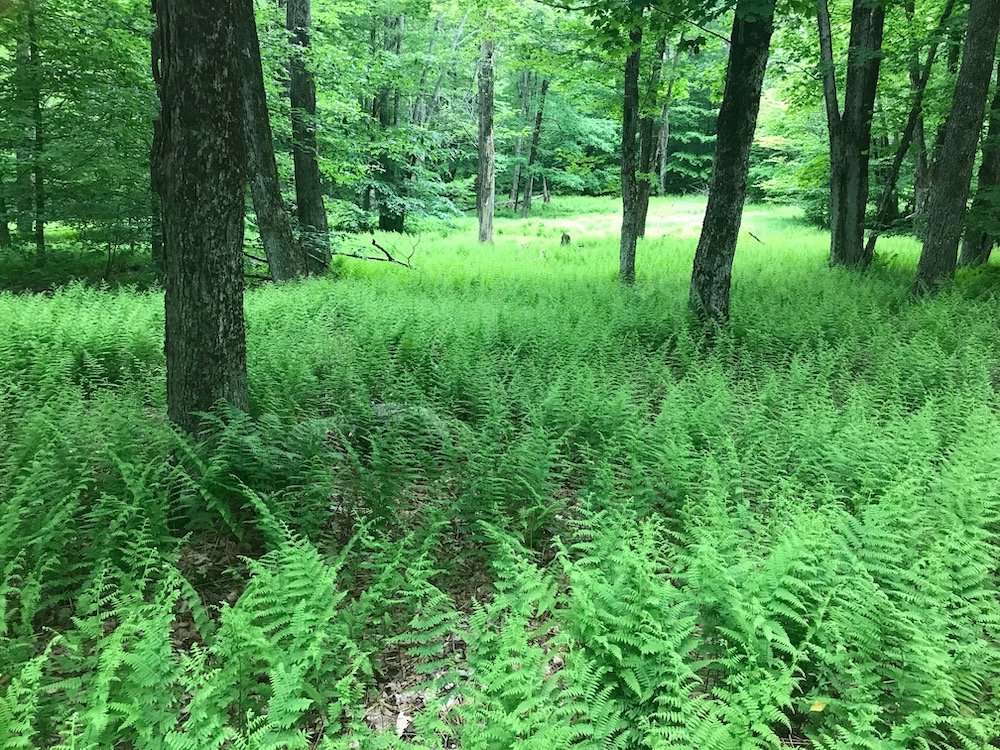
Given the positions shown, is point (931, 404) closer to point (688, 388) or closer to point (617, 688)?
point (688, 388)

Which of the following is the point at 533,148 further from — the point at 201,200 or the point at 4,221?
the point at 201,200

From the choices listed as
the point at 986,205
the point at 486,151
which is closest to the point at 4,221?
the point at 486,151

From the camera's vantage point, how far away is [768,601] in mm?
3088

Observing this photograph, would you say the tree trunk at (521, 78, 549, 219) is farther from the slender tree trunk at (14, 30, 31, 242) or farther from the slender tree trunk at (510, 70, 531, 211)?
the slender tree trunk at (14, 30, 31, 242)

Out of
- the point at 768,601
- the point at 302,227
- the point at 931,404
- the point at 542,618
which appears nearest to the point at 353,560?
the point at 542,618

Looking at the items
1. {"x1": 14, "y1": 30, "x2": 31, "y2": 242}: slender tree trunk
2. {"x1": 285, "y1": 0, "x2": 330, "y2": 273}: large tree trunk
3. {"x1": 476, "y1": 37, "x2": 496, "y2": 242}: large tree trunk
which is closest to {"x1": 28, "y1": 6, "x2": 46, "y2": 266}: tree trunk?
{"x1": 14, "y1": 30, "x2": 31, "y2": 242}: slender tree trunk

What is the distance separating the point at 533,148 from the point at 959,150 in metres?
33.8

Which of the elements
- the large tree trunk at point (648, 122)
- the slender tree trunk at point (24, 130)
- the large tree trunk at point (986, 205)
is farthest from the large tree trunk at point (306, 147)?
the large tree trunk at point (986, 205)

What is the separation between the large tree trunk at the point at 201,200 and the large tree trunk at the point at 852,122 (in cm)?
1323

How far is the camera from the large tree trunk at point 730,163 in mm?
8133

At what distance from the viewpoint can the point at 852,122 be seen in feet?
45.5

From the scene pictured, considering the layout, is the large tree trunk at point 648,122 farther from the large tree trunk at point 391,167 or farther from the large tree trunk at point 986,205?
the large tree trunk at point 391,167

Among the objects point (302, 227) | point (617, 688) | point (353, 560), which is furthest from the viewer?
point (302, 227)

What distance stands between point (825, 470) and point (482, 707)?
11.2 ft
